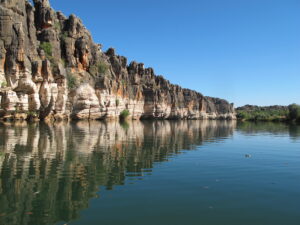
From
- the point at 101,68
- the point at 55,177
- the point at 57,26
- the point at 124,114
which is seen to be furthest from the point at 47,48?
the point at 55,177

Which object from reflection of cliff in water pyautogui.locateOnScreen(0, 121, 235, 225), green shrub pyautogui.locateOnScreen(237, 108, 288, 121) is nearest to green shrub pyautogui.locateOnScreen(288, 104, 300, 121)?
green shrub pyautogui.locateOnScreen(237, 108, 288, 121)

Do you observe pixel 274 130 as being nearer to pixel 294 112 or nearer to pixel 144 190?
pixel 144 190

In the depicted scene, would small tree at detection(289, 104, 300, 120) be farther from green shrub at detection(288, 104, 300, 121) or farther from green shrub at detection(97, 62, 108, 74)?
green shrub at detection(97, 62, 108, 74)

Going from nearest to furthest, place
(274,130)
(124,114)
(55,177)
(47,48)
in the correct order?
(55,177), (274,130), (47,48), (124,114)

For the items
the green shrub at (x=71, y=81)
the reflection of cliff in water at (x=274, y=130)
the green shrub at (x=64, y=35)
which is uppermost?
the green shrub at (x=64, y=35)

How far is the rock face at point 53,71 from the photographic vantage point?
133 feet

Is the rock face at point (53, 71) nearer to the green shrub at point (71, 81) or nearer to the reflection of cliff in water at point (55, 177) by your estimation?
the green shrub at point (71, 81)

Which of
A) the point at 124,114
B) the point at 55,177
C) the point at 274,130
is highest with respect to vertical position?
the point at 124,114

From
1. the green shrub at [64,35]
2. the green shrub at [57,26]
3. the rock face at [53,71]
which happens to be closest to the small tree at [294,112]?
the rock face at [53,71]

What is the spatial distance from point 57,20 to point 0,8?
69.9ft

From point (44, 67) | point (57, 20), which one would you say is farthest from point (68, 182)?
point (57, 20)

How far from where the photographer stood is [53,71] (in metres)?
50.0

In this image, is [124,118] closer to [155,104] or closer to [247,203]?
[155,104]

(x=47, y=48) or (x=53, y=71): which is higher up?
(x=47, y=48)
